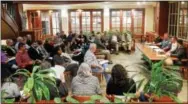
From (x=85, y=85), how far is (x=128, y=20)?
35.1ft

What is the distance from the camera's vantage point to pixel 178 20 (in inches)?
363

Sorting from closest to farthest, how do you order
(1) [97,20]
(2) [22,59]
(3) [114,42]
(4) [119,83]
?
(4) [119,83]
(2) [22,59]
(3) [114,42]
(1) [97,20]

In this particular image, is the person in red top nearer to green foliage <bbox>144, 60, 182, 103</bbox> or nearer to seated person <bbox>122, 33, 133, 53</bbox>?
green foliage <bbox>144, 60, 182, 103</bbox>

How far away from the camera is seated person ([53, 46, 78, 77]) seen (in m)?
5.15

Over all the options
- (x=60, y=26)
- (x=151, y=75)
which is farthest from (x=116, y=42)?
(x=151, y=75)

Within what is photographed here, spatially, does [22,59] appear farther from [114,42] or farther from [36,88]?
[114,42]

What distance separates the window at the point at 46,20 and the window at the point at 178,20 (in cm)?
629

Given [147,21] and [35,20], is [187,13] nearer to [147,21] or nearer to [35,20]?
[147,21]

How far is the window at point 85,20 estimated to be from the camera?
539 inches

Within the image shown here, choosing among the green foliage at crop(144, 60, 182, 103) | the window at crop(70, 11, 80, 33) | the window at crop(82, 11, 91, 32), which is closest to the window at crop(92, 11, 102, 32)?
the window at crop(82, 11, 91, 32)

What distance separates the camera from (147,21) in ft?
43.8

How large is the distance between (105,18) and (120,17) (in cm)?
86

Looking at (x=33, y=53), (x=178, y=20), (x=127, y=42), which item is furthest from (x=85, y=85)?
(x=127, y=42)

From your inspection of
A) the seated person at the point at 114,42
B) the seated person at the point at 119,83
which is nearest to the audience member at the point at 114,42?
the seated person at the point at 114,42
